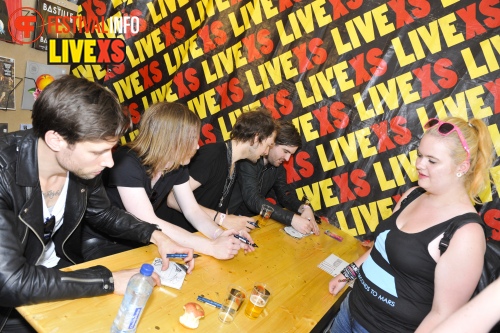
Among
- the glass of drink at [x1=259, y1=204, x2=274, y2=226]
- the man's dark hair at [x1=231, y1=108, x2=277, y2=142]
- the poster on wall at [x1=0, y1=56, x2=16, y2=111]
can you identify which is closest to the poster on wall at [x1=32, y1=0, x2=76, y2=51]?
the poster on wall at [x1=0, y1=56, x2=16, y2=111]

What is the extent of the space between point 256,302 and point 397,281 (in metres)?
0.57

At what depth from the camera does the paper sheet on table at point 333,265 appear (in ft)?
7.39

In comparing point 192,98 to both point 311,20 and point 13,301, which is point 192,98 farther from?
point 13,301

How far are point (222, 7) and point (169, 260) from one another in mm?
2735

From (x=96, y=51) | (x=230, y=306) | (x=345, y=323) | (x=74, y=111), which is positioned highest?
(x=96, y=51)

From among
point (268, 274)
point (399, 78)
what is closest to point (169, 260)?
point (268, 274)

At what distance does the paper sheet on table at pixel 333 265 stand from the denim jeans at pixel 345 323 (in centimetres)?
41

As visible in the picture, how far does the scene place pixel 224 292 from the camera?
1.69 meters

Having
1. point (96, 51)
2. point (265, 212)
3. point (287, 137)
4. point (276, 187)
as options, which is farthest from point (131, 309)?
point (96, 51)

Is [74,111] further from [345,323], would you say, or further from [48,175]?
[345,323]

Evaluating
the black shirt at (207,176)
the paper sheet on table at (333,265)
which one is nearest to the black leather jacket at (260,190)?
the black shirt at (207,176)

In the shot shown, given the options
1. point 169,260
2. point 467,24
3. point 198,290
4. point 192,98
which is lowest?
point 198,290

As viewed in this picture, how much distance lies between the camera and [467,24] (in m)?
2.84

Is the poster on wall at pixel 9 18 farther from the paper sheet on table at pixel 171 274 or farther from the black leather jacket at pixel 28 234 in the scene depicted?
the paper sheet on table at pixel 171 274
